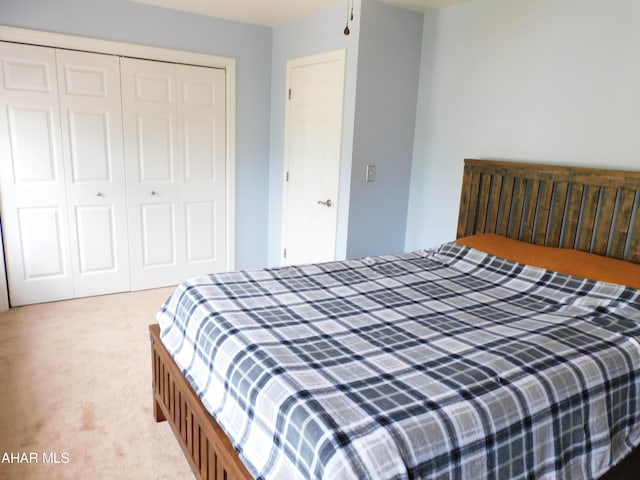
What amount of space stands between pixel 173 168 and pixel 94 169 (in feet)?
2.00

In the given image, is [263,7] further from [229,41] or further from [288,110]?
[288,110]

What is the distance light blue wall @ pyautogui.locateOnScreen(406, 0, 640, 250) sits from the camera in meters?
2.30

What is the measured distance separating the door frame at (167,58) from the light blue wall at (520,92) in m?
1.64

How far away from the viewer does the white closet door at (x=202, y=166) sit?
3852 mm

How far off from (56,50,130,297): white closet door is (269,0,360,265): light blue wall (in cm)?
130

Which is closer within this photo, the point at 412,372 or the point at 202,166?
the point at 412,372

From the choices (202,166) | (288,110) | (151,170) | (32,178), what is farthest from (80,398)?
(288,110)

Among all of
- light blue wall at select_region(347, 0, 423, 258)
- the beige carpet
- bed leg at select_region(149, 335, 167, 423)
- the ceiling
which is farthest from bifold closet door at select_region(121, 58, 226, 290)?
bed leg at select_region(149, 335, 167, 423)

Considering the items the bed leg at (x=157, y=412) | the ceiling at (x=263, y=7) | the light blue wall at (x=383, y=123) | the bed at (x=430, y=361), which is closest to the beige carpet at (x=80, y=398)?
the bed leg at (x=157, y=412)

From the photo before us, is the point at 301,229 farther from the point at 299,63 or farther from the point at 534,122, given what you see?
the point at 534,122

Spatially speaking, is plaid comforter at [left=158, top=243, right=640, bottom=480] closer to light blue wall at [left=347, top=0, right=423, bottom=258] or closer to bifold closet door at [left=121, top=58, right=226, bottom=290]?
light blue wall at [left=347, top=0, right=423, bottom=258]

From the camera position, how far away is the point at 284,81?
3.94 m

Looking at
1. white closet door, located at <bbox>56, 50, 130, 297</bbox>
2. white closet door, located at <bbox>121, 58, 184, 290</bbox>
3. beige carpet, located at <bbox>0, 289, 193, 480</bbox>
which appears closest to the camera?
beige carpet, located at <bbox>0, 289, 193, 480</bbox>

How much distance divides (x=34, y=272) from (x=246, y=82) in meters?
2.31
